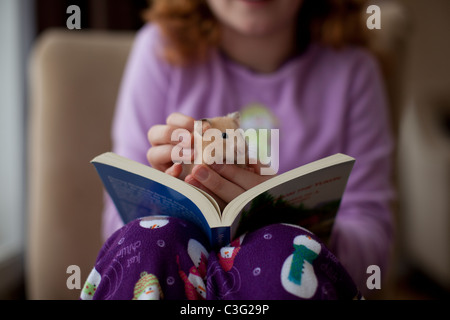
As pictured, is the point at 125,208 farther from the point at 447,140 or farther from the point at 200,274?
the point at 447,140

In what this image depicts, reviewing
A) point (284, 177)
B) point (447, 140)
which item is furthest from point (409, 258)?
point (284, 177)

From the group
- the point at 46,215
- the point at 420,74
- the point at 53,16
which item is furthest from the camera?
the point at 420,74

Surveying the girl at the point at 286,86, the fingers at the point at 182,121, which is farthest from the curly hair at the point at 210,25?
the fingers at the point at 182,121

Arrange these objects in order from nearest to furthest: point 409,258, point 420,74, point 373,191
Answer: point 373,191
point 409,258
point 420,74

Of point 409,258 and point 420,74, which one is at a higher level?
point 420,74

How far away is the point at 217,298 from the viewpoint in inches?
14.3

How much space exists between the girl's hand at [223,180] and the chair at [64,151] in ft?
1.61

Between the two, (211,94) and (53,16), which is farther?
(53,16)

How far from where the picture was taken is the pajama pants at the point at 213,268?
349mm

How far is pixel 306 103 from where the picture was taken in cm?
77

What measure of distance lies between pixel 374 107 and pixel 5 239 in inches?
44.5

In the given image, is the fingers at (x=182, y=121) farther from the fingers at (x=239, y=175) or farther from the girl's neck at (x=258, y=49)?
the girl's neck at (x=258, y=49)

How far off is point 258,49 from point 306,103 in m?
0.14

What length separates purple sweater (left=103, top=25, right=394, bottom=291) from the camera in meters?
0.71
